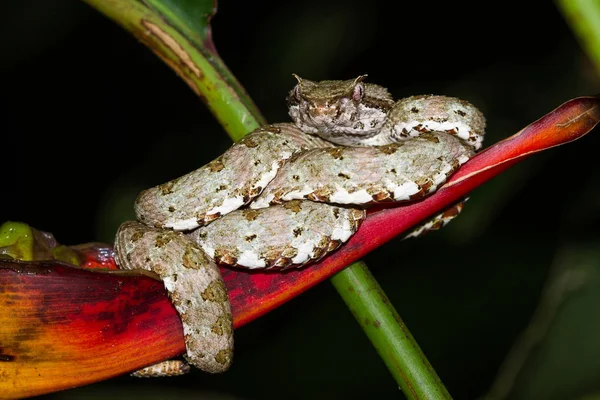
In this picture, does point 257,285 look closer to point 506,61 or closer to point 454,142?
point 454,142

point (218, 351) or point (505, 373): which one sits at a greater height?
point (218, 351)

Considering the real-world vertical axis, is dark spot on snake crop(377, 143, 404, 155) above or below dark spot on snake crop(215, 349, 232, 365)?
above

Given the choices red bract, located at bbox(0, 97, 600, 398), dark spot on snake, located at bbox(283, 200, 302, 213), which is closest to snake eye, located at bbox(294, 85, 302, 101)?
dark spot on snake, located at bbox(283, 200, 302, 213)

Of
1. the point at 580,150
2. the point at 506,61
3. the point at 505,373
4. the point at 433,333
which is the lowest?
the point at 505,373

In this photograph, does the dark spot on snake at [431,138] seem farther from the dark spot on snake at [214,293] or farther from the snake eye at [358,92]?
the dark spot on snake at [214,293]

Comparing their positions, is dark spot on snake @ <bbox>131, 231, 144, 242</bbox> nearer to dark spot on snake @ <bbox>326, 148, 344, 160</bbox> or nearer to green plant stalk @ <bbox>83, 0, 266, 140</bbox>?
green plant stalk @ <bbox>83, 0, 266, 140</bbox>

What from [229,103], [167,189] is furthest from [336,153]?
[167,189]

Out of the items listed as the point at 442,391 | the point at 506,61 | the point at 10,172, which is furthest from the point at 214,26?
the point at 442,391
